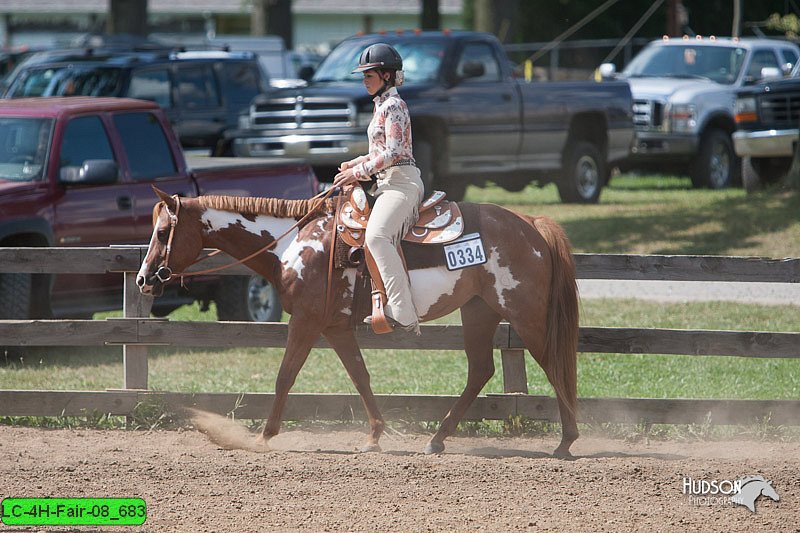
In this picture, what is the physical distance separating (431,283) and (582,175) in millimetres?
13211

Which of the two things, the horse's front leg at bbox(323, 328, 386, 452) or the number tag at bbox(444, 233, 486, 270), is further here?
the horse's front leg at bbox(323, 328, 386, 452)

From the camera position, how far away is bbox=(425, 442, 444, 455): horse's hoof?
7844mm

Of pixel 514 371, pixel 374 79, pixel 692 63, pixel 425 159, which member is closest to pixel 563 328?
pixel 514 371

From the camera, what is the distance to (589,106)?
20.3m

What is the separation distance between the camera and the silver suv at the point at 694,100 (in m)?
21.8

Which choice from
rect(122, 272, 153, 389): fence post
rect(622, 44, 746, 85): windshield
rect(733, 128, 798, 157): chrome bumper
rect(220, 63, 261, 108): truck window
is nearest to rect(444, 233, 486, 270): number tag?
rect(122, 272, 153, 389): fence post

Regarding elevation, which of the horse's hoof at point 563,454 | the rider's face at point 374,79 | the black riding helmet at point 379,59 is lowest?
the horse's hoof at point 563,454

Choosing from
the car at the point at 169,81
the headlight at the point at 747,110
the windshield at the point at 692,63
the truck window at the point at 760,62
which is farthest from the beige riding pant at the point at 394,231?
the truck window at the point at 760,62

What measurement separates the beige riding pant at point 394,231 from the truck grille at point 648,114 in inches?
594

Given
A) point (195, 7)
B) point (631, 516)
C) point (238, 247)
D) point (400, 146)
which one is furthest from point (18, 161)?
point (195, 7)

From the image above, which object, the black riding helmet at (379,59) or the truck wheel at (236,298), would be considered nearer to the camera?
the black riding helmet at (379,59)

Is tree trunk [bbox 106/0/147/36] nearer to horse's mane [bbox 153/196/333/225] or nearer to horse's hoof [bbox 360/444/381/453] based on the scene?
horse's mane [bbox 153/196/333/225]

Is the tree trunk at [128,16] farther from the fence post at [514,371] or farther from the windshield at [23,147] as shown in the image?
the fence post at [514,371]

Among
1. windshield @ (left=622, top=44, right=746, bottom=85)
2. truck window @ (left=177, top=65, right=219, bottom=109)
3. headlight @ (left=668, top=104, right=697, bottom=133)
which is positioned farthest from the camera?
windshield @ (left=622, top=44, right=746, bottom=85)
